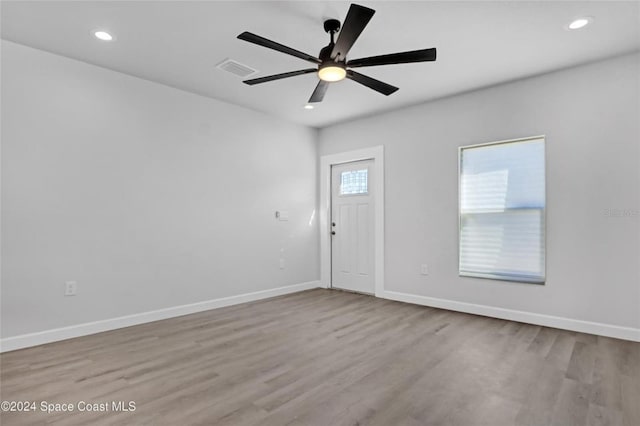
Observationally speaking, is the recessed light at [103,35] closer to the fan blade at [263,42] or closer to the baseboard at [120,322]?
the fan blade at [263,42]

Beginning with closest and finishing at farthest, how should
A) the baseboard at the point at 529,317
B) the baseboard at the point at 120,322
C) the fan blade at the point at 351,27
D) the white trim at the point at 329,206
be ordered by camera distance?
the fan blade at the point at 351,27
the baseboard at the point at 120,322
the baseboard at the point at 529,317
the white trim at the point at 329,206

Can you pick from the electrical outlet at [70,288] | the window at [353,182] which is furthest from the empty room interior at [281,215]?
the window at [353,182]

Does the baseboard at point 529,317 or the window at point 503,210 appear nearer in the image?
the baseboard at point 529,317

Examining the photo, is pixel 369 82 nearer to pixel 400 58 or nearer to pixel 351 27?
pixel 400 58

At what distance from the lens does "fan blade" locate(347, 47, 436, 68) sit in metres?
2.31

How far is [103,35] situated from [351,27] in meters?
2.23

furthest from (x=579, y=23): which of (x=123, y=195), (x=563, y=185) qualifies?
(x=123, y=195)

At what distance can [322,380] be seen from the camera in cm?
234

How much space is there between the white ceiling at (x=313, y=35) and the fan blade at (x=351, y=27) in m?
0.39

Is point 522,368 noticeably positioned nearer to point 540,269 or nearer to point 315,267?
point 540,269

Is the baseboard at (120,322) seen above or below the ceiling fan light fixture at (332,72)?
below

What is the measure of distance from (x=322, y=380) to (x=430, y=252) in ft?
8.60

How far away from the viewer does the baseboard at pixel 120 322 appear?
2949mm

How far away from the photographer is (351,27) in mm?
2064
